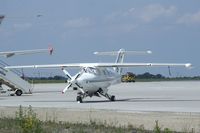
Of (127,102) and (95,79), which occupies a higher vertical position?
(95,79)

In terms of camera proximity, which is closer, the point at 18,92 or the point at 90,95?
the point at 90,95

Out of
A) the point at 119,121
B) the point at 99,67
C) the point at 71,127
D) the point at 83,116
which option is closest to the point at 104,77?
the point at 99,67

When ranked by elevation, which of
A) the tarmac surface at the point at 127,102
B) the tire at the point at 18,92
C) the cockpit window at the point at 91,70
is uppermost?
the cockpit window at the point at 91,70

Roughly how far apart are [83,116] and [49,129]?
621 cm

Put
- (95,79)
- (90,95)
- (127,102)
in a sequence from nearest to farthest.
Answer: (127,102) < (95,79) < (90,95)

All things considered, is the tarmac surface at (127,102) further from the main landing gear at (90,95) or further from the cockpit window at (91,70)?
the cockpit window at (91,70)

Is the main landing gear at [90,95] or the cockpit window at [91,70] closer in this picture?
the main landing gear at [90,95]

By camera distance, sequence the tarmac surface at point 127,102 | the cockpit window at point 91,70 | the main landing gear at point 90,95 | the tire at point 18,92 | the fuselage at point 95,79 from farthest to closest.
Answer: the tire at point 18,92 → the cockpit window at point 91,70 → the fuselage at point 95,79 → the main landing gear at point 90,95 → the tarmac surface at point 127,102

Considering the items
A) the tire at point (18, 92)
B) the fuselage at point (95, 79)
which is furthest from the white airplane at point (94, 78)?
the tire at point (18, 92)

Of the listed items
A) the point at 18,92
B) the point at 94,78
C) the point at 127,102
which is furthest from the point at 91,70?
the point at 18,92

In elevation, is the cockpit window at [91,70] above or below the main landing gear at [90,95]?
above

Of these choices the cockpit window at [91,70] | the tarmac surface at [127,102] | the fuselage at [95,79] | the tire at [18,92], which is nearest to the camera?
the tarmac surface at [127,102]

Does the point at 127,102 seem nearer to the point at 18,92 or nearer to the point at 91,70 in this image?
the point at 91,70

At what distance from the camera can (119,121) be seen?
2009cm
